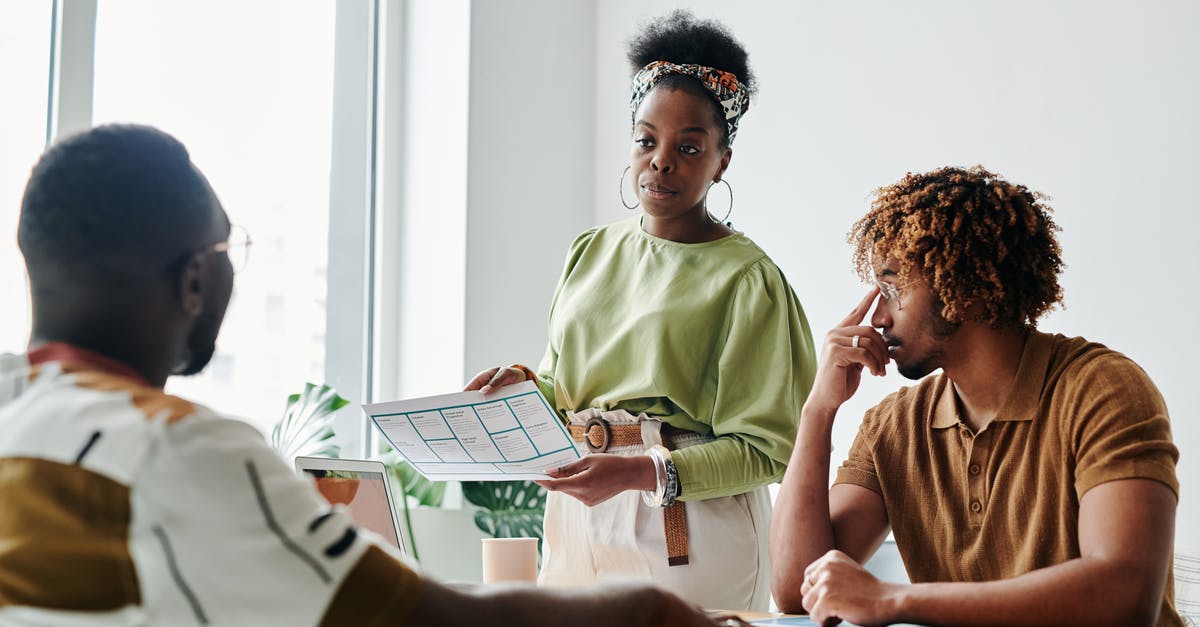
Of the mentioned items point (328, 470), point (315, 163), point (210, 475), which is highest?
point (315, 163)

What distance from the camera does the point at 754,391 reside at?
1914 millimetres

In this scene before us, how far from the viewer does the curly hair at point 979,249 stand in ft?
5.51

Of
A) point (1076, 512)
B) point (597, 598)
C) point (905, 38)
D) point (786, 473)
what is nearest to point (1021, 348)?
point (1076, 512)

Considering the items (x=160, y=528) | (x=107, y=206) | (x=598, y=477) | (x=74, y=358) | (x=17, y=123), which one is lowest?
(x=598, y=477)

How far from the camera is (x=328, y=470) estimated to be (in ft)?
5.83

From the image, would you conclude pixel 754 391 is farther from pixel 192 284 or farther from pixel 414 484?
pixel 414 484

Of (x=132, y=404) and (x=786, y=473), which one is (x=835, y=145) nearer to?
(x=786, y=473)

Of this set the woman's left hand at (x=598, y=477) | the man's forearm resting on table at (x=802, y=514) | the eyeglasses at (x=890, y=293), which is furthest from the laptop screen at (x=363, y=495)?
the eyeglasses at (x=890, y=293)

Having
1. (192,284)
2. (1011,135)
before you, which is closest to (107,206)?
(192,284)

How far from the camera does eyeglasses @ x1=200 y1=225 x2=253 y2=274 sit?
0.98 meters

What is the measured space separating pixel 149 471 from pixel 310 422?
222 centimetres

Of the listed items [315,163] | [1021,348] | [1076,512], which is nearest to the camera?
[1076,512]

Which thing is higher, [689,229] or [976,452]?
[689,229]

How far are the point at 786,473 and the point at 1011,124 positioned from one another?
138 centimetres
